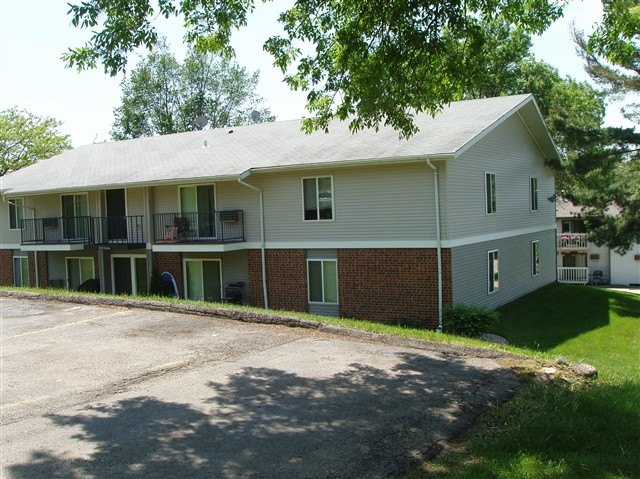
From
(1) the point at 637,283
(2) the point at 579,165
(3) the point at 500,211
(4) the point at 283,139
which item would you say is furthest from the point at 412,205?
(1) the point at 637,283

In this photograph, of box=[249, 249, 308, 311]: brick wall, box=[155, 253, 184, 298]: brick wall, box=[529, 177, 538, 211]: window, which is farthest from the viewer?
box=[529, 177, 538, 211]: window

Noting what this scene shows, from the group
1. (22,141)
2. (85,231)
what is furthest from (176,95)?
(85,231)

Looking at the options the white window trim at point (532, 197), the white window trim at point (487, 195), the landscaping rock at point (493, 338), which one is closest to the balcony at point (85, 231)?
the white window trim at point (487, 195)

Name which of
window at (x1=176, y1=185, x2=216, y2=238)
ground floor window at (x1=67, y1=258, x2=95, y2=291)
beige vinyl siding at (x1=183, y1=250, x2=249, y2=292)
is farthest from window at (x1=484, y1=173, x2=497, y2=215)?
ground floor window at (x1=67, y1=258, x2=95, y2=291)

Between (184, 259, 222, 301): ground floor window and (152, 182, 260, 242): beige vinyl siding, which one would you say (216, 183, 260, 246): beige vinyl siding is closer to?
(152, 182, 260, 242): beige vinyl siding

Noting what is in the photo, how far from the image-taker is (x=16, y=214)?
26547 millimetres

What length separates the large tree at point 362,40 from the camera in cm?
1005

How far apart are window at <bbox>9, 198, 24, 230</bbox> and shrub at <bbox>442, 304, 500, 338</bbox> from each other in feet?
60.8

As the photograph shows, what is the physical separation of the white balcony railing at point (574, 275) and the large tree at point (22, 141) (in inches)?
1573

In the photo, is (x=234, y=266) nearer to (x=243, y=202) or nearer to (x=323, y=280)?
(x=243, y=202)

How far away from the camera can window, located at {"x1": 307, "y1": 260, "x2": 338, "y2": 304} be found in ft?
59.8

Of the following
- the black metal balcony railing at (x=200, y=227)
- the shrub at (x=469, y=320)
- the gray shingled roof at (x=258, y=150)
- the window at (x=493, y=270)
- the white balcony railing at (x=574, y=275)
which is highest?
the gray shingled roof at (x=258, y=150)

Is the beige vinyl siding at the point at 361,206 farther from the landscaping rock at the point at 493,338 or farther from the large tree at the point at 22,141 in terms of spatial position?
the large tree at the point at 22,141

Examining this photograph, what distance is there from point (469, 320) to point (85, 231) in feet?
48.4
